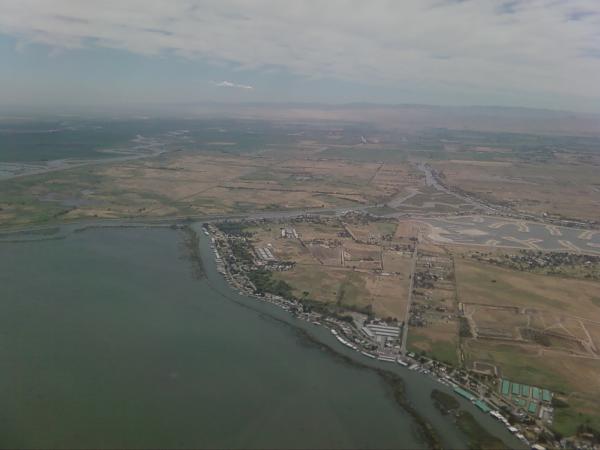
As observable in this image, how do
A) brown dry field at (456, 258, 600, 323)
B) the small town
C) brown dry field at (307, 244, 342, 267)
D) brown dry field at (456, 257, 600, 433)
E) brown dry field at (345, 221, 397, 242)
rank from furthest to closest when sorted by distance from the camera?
1. brown dry field at (345, 221, 397, 242)
2. brown dry field at (307, 244, 342, 267)
3. brown dry field at (456, 258, 600, 323)
4. brown dry field at (456, 257, 600, 433)
5. the small town

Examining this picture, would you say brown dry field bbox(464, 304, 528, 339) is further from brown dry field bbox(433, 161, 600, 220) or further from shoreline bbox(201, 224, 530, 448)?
brown dry field bbox(433, 161, 600, 220)

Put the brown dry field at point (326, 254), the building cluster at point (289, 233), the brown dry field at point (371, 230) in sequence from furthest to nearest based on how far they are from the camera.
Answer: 1. the brown dry field at point (371, 230)
2. the building cluster at point (289, 233)
3. the brown dry field at point (326, 254)

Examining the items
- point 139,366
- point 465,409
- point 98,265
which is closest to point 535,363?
point 465,409

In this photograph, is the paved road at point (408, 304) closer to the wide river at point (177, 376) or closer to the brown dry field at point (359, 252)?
the wide river at point (177, 376)

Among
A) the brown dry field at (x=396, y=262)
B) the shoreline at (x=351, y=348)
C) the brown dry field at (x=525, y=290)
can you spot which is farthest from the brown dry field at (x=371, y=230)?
the shoreline at (x=351, y=348)

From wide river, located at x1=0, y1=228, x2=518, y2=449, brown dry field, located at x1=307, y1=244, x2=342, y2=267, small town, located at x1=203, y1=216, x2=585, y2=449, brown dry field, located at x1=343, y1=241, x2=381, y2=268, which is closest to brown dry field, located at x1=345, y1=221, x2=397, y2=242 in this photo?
brown dry field, located at x1=343, y1=241, x2=381, y2=268

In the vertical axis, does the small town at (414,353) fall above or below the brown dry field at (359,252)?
below
